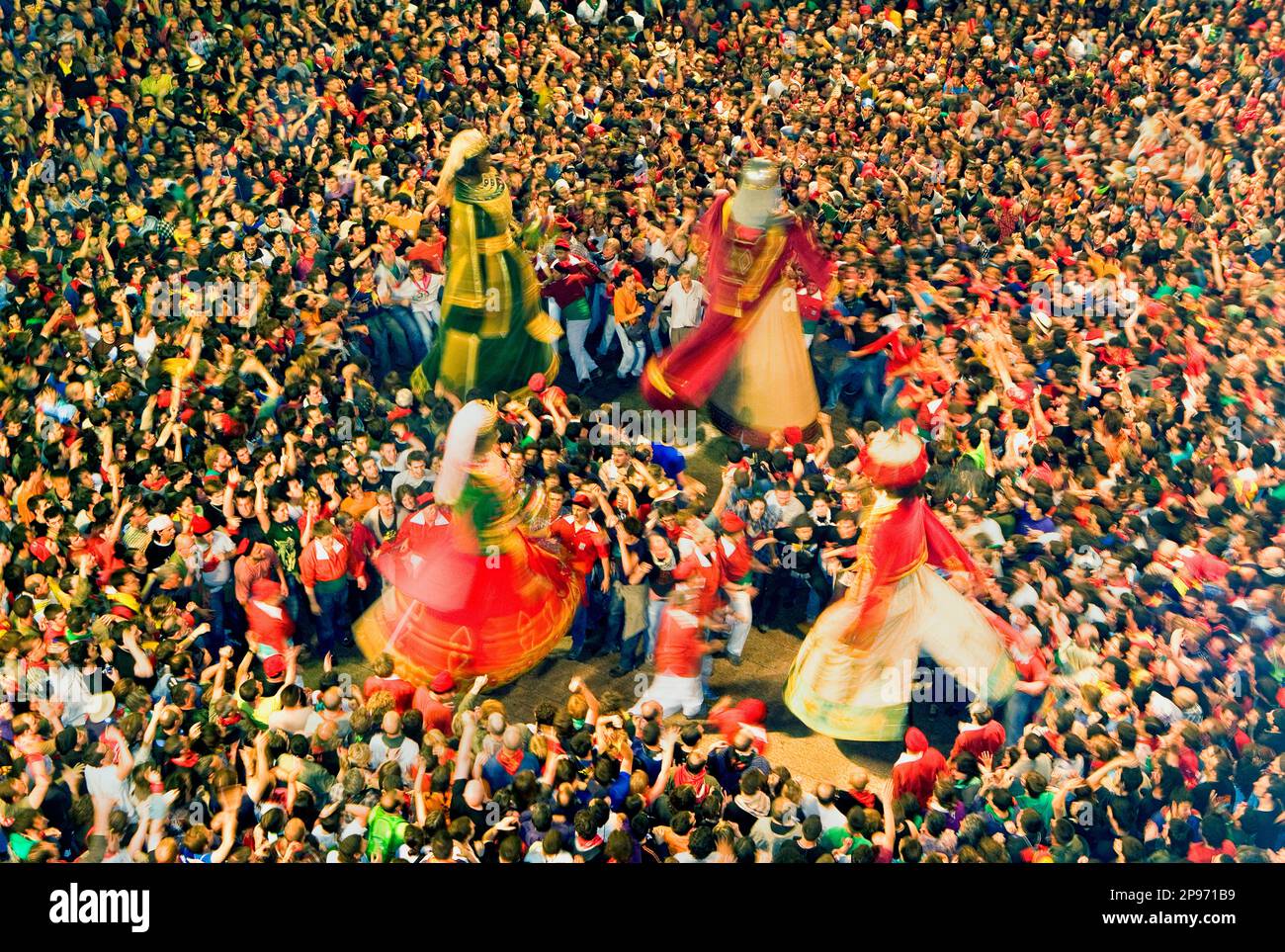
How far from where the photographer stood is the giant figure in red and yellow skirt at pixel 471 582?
1109 cm

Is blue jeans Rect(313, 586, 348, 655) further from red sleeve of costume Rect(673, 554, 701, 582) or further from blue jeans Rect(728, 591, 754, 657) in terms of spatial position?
blue jeans Rect(728, 591, 754, 657)

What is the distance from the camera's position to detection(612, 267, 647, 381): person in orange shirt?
15.0m

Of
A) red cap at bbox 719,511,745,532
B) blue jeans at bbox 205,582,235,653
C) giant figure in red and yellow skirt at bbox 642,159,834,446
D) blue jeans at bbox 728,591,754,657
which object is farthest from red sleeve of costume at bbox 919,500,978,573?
blue jeans at bbox 205,582,235,653

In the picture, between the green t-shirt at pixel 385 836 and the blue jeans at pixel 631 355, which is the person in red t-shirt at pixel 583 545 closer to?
the green t-shirt at pixel 385 836

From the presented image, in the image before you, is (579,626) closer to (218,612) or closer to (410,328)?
(218,612)

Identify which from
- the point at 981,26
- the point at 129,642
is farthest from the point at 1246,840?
the point at 981,26

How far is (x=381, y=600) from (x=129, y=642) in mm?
1902

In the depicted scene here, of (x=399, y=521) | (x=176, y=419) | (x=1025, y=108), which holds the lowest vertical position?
(x=399, y=521)

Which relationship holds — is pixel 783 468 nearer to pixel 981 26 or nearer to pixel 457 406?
pixel 457 406

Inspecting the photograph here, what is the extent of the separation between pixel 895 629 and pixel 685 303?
15.4 feet

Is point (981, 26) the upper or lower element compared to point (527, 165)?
upper

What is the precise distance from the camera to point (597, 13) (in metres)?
19.7

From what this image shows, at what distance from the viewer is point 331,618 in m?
12.0

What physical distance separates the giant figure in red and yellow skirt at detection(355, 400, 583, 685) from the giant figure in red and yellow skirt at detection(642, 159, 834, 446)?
2.73 m
